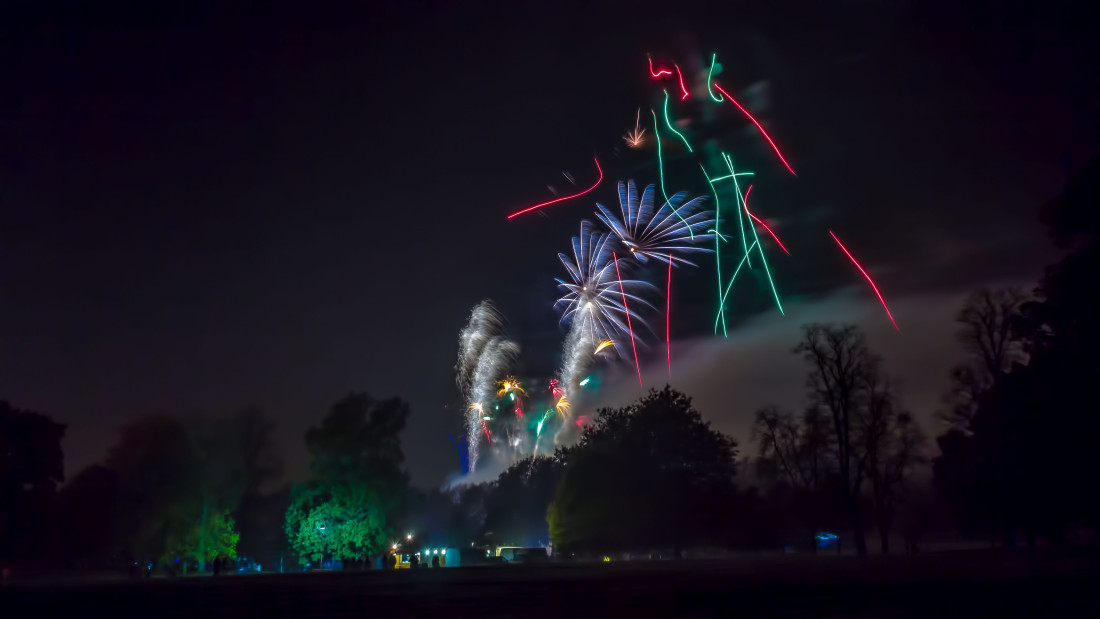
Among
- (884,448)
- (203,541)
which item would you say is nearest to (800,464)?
(884,448)

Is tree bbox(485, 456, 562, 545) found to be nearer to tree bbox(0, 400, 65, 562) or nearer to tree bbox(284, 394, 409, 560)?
tree bbox(284, 394, 409, 560)

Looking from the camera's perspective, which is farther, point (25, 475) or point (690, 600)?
point (25, 475)

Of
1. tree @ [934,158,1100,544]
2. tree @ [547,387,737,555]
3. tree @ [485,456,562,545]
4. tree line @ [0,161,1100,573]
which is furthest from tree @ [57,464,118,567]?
tree @ [934,158,1100,544]

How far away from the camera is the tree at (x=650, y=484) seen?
5744 centimetres

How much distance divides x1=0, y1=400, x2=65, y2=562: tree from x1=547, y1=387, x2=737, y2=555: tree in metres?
32.4

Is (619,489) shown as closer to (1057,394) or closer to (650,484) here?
(650,484)

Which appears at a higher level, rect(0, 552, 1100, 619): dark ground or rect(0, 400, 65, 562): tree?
rect(0, 400, 65, 562): tree

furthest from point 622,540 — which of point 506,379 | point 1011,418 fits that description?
point 1011,418

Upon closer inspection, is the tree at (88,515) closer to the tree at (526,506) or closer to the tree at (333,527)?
the tree at (333,527)

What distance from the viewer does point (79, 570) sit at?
57.6 metres

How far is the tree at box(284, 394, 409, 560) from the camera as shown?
58.2 metres

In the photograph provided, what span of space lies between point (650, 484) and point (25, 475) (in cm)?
3816

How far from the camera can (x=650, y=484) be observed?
58.9 meters

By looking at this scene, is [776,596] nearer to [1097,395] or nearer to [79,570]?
[1097,395]
